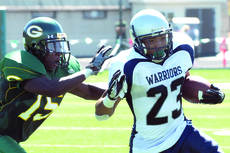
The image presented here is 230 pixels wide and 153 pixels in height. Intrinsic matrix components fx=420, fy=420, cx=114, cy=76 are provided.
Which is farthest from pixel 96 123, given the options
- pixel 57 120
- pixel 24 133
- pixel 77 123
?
pixel 24 133

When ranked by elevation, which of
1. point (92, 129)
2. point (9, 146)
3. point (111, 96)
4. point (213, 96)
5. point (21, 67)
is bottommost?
point (92, 129)

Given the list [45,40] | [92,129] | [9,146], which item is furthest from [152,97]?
[92,129]

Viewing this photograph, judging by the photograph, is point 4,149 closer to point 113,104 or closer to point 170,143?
point 113,104

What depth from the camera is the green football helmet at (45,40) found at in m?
3.27

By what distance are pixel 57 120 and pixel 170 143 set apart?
155 inches

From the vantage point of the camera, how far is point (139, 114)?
3070mm

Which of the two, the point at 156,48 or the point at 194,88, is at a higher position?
the point at 156,48

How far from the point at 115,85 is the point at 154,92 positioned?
36 centimetres

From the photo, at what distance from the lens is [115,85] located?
2791 millimetres

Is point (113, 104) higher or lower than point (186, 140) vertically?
higher

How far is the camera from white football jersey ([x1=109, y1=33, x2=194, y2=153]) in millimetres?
2980

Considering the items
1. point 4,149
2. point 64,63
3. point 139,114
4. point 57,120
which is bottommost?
point 57,120

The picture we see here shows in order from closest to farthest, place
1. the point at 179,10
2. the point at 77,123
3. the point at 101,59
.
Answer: the point at 101,59 → the point at 77,123 → the point at 179,10

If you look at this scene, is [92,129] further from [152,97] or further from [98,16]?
[98,16]
